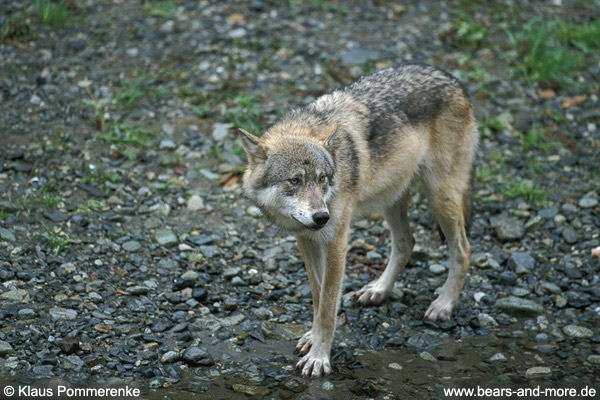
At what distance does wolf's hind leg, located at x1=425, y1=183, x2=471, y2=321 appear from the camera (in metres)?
5.63

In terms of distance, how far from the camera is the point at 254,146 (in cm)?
464

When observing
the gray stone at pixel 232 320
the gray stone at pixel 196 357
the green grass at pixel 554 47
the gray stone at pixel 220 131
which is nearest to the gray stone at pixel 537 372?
the gray stone at pixel 232 320

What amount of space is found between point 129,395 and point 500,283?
12.0 feet

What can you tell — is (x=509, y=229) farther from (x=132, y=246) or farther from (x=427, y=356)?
(x=132, y=246)

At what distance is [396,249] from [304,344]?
4.54 ft

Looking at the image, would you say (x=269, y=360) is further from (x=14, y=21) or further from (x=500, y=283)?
(x=14, y=21)

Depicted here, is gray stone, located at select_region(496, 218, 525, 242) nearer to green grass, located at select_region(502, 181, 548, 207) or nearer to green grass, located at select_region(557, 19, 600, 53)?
green grass, located at select_region(502, 181, 548, 207)

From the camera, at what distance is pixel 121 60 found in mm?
8453

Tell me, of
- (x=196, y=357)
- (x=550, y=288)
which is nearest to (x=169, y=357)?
(x=196, y=357)

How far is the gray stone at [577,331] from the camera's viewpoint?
537 centimetres

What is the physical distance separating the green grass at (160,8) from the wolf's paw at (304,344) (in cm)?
589

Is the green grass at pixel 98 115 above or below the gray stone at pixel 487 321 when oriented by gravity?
above

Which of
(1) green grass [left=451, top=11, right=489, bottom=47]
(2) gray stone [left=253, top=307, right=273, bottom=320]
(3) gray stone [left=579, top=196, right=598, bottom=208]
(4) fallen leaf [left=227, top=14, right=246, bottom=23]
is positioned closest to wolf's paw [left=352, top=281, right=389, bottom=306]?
(2) gray stone [left=253, top=307, right=273, bottom=320]

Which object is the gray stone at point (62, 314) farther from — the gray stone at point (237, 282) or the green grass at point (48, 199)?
the green grass at point (48, 199)
